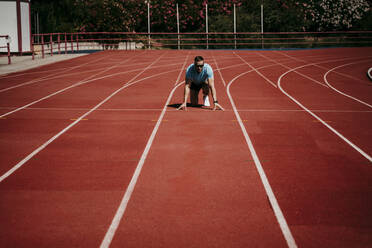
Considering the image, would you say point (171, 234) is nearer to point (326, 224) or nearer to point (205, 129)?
point (326, 224)

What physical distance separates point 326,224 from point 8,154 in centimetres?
466

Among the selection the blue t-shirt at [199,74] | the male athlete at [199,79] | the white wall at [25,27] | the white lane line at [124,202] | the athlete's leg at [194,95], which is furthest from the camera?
the white wall at [25,27]

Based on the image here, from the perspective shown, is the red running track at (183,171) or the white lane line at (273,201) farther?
the red running track at (183,171)

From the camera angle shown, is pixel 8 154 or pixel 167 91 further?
pixel 167 91

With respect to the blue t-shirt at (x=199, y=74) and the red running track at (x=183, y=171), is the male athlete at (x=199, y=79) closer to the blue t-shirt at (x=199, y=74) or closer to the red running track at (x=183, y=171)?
the blue t-shirt at (x=199, y=74)

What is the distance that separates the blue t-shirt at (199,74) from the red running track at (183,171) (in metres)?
0.78

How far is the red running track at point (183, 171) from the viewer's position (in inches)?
167

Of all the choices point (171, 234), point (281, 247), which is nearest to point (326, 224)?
point (281, 247)

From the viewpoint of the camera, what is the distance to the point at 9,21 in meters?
26.0

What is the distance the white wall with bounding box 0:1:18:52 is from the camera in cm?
2583

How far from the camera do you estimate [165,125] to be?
345 inches

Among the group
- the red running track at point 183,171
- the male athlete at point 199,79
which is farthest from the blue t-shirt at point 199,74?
the red running track at point 183,171

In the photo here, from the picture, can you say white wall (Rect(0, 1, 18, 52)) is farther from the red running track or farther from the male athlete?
the male athlete

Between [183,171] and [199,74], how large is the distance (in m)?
4.49
